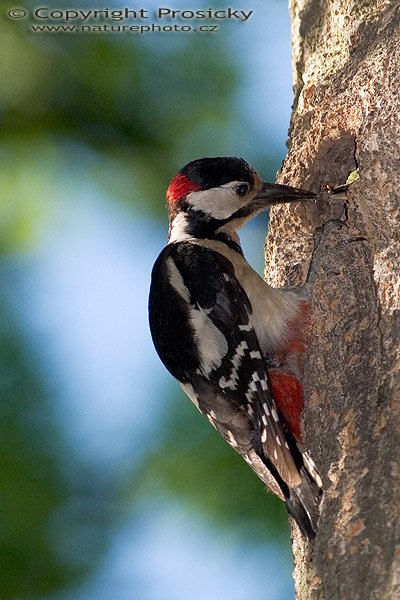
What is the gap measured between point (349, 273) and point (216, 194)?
73cm

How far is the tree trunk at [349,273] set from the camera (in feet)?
7.66

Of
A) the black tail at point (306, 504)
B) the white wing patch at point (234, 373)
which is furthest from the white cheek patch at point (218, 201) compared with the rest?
the black tail at point (306, 504)

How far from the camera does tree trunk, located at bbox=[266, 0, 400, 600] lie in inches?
92.0

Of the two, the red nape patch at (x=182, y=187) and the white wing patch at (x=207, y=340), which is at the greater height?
the red nape patch at (x=182, y=187)

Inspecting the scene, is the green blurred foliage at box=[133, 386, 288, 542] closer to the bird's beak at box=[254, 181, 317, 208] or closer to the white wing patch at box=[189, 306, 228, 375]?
the white wing patch at box=[189, 306, 228, 375]

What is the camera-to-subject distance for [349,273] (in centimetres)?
308

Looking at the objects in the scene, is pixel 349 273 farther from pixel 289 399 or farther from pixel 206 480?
pixel 206 480

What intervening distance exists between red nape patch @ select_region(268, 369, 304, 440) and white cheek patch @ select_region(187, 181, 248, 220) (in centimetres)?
77

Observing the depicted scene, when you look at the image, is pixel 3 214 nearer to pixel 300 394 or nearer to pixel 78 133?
pixel 78 133

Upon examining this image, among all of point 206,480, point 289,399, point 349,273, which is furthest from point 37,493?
point 349,273

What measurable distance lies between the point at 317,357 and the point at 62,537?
1.44 metres

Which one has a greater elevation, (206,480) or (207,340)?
(207,340)

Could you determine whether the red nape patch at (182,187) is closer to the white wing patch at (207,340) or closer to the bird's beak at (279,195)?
the bird's beak at (279,195)

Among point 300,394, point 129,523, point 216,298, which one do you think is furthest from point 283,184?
point 129,523
